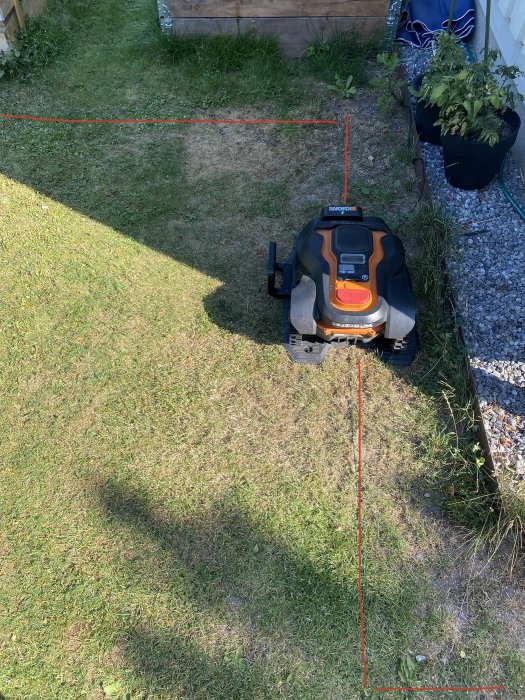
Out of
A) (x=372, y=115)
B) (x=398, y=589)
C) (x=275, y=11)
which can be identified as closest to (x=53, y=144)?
(x=275, y=11)

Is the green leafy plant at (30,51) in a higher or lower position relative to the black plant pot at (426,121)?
higher

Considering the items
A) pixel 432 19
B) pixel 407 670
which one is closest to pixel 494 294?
pixel 407 670

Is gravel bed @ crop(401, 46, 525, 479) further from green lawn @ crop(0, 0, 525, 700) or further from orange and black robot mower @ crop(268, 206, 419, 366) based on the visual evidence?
orange and black robot mower @ crop(268, 206, 419, 366)

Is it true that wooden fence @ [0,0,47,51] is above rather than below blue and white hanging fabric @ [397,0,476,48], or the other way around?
above

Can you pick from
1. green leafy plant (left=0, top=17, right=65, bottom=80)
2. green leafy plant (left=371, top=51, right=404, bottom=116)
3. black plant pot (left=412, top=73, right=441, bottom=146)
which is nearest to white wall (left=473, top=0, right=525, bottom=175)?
black plant pot (left=412, top=73, right=441, bottom=146)

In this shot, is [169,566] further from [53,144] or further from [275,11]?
[275,11]

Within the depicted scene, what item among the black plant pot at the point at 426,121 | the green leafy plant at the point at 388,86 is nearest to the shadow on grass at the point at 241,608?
the black plant pot at the point at 426,121

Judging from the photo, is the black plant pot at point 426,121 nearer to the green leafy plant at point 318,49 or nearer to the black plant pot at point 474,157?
the black plant pot at point 474,157
